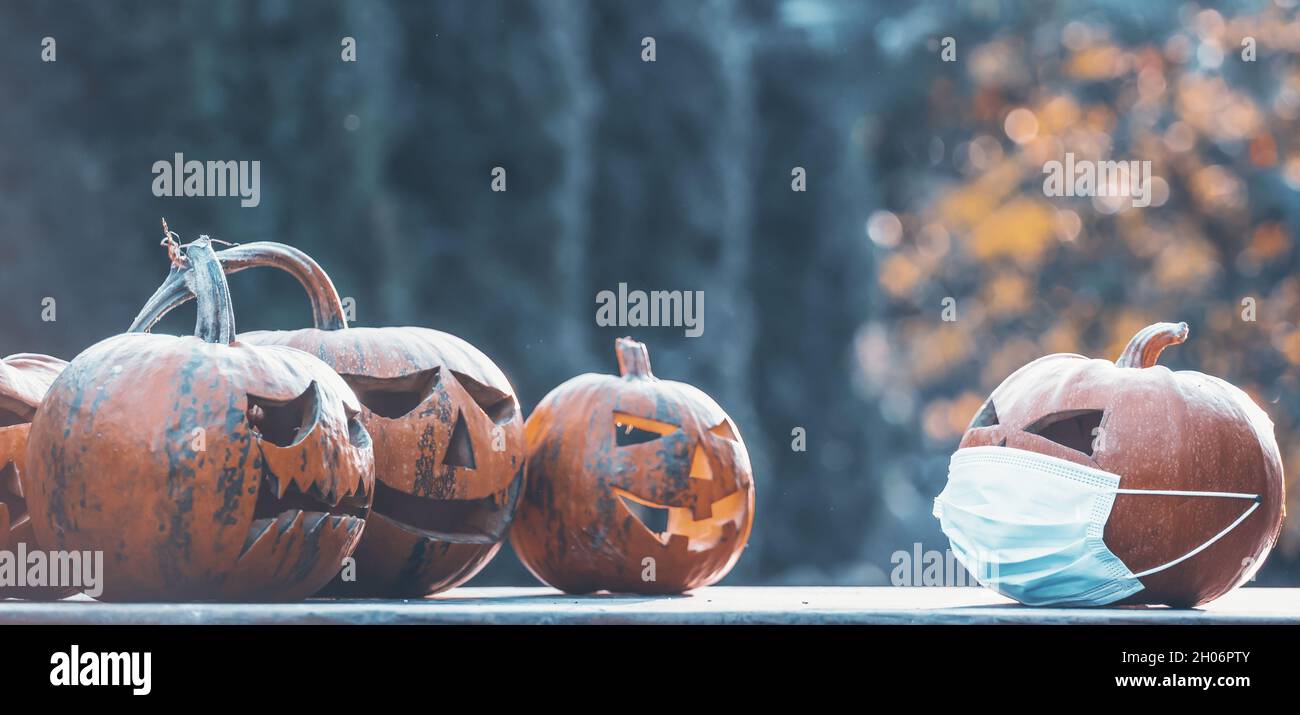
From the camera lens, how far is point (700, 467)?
4.59 meters

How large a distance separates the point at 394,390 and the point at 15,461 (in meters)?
0.99

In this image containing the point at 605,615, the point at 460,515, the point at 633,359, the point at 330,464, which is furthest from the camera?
the point at 633,359

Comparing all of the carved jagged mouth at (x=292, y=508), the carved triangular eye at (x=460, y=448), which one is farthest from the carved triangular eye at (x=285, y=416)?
the carved triangular eye at (x=460, y=448)

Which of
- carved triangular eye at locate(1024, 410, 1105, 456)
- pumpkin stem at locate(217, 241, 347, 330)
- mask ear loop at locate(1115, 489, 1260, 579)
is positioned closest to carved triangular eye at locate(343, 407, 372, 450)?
pumpkin stem at locate(217, 241, 347, 330)

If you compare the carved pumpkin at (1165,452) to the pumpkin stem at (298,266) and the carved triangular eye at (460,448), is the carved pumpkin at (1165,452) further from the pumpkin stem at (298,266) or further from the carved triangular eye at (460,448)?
the pumpkin stem at (298,266)

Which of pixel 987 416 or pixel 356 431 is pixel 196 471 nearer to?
pixel 356 431

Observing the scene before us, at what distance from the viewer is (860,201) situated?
1232cm

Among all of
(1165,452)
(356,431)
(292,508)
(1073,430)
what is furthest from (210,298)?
(1165,452)

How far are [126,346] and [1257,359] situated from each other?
11860 millimetres

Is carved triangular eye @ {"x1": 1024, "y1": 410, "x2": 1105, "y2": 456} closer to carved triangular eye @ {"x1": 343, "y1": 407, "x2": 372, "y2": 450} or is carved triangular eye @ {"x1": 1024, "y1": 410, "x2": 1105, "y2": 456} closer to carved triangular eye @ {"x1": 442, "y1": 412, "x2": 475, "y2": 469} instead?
carved triangular eye @ {"x1": 442, "y1": 412, "x2": 475, "y2": 469}

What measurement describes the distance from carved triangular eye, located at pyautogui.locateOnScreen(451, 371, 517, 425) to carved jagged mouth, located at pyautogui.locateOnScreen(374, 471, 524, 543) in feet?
0.55

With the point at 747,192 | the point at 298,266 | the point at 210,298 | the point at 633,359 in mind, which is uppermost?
the point at 747,192

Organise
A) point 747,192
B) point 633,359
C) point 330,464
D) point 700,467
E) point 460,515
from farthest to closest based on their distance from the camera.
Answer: point 747,192 → point 633,359 → point 700,467 → point 460,515 → point 330,464
